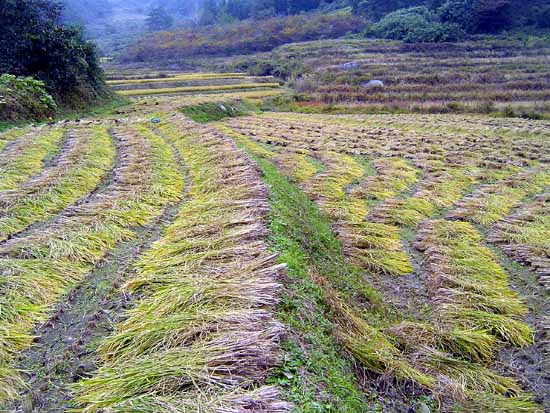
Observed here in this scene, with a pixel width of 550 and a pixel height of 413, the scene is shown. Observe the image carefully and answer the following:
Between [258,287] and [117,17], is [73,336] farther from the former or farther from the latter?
[117,17]

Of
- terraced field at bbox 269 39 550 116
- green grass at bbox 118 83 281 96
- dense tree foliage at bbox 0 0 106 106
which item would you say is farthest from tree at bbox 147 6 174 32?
dense tree foliage at bbox 0 0 106 106

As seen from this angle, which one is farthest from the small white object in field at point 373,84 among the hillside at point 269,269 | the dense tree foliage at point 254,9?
the dense tree foliage at point 254,9

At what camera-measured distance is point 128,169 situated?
7.35m

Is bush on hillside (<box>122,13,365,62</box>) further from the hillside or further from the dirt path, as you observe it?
the dirt path

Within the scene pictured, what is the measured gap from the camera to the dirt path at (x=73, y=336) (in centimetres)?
269

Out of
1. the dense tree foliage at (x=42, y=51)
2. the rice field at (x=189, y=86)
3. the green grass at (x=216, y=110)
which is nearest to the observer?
the dense tree foliage at (x=42, y=51)

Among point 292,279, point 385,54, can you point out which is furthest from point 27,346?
point 385,54

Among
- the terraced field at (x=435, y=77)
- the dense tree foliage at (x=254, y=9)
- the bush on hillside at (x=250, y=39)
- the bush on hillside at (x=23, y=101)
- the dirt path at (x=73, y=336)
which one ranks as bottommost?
the terraced field at (x=435, y=77)

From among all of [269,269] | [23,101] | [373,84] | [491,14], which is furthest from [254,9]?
[269,269]

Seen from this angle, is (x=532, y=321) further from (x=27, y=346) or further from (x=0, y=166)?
(x=0, y=166)

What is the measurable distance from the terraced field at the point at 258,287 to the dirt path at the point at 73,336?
0.04ft

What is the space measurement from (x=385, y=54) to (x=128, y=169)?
34.7 m

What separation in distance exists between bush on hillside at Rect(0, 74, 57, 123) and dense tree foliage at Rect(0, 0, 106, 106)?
5.57 ft

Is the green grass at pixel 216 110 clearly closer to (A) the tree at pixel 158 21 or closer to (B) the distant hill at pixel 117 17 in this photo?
(B) the distant hill at pixel 117 17
